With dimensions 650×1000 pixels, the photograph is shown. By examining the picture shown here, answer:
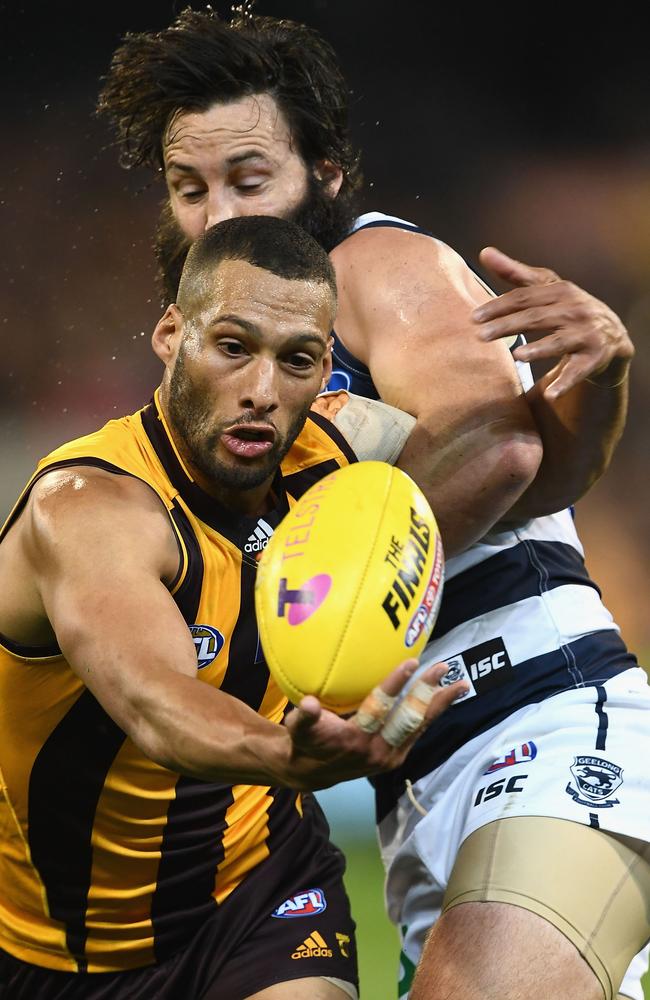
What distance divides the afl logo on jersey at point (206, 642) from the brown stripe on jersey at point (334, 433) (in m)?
0.54

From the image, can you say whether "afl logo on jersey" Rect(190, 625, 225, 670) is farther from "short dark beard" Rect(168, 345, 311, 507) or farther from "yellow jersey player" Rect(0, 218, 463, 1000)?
"short dark beard" Rect(168, 345, 311, 507)

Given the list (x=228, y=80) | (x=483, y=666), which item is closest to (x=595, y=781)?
(x=483, y=666)

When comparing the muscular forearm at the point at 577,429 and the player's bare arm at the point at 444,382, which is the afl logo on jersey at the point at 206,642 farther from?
the muscular forearm at the point at 577,429

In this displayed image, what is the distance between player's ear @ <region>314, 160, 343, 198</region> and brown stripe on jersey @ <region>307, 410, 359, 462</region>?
103 centimetres

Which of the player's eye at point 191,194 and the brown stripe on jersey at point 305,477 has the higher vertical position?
the player's eye at point 191,194

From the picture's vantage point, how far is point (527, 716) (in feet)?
9.62

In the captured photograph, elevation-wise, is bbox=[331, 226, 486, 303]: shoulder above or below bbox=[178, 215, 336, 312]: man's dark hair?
below

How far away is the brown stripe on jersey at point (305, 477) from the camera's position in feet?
8.72

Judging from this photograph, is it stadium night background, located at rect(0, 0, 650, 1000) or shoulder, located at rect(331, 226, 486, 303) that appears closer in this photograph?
shoulder, located at rect(331, 226, 486, 303)

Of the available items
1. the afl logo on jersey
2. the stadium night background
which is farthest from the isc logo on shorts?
the stadium night background

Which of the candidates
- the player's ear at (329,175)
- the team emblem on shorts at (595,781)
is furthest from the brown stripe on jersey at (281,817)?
the player's ear at (329,175)

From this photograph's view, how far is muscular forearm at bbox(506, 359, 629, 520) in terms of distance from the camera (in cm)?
291

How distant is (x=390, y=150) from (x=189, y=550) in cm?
678

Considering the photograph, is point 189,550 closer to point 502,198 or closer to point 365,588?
point 365,588
